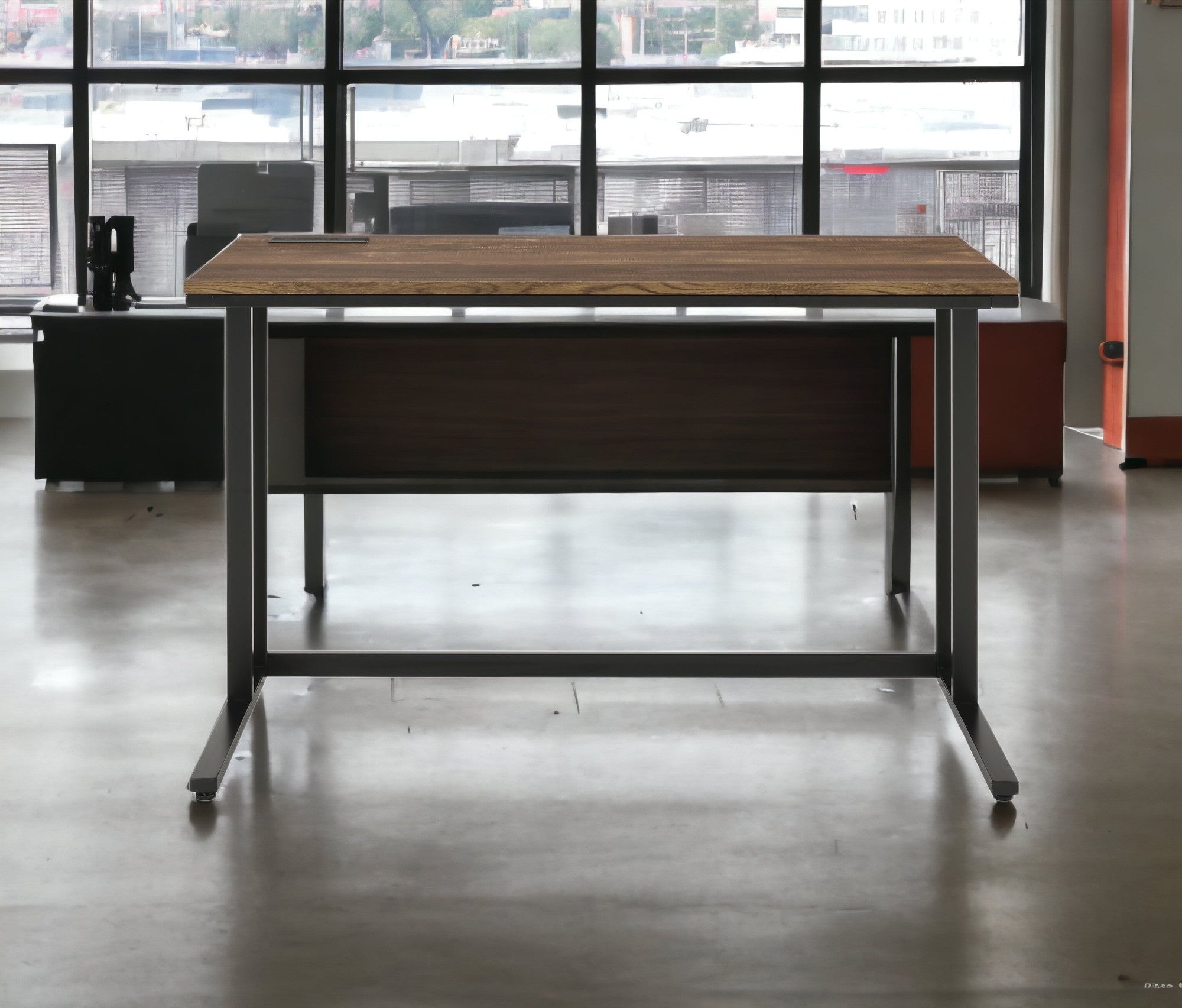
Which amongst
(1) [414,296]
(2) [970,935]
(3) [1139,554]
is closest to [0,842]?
(1) [414,296]

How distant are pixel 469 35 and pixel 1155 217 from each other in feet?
10.8

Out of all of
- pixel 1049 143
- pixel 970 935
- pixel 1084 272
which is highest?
pixel 1049 143

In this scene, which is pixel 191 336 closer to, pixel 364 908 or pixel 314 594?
pixel 314 594

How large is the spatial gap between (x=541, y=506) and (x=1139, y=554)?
6.30 ft

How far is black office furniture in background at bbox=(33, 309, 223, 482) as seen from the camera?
5.09m

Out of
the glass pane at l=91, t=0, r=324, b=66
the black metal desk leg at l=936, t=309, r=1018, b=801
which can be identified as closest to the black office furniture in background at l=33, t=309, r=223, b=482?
the glass pane at l=91, t=0, r=324, b=66

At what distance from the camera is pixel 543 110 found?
705 centimetres

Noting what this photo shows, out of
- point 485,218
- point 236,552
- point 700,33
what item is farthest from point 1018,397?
point 236,552

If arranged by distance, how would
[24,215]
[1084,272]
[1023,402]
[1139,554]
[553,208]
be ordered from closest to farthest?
[1139,554]
[1023,402]
[553,208]
[1084,272]
[24,215]

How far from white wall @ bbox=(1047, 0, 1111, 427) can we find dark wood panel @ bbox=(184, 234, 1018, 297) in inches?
162

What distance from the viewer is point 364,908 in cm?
201

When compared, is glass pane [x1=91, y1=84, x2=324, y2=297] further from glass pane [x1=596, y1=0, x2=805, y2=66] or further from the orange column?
the orange column

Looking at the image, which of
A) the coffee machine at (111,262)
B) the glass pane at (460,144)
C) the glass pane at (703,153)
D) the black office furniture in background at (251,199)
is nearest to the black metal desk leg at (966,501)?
the black office furniture in background at (251,199)

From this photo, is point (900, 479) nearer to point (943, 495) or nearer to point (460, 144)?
point (943, 495)
